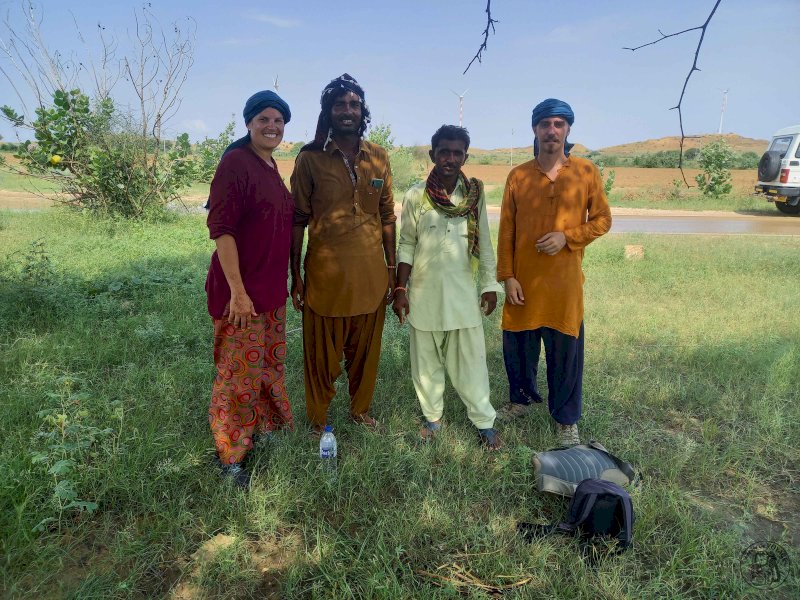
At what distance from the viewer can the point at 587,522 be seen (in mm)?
2180

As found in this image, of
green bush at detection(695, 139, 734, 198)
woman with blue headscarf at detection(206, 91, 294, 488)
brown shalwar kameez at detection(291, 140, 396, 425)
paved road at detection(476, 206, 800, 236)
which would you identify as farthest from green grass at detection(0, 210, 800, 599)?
green bush at detection(695, 139, 734, 198)

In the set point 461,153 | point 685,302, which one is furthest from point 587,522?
point 685,302

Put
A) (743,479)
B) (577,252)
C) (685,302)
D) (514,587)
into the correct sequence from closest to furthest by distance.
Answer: (514,587), (743,479), (577,252), (685,302)

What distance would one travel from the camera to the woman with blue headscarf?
7.68 ft

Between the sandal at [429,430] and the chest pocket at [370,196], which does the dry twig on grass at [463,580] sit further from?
the chest pocket at [370,196]

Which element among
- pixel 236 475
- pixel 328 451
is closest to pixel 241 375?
pixel 236 475

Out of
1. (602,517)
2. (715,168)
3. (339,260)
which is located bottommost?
(602,517)

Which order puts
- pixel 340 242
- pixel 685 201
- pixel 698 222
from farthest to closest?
pixel 685 201
pixel 698 222
pixel 340 242

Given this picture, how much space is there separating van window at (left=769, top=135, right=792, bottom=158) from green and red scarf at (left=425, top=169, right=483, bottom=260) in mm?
15709

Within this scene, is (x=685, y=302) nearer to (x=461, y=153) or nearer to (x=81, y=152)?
(x=461, y=153)

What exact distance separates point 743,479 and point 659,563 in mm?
985

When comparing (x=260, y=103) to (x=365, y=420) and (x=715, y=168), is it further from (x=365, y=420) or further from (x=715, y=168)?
(x=715, y=168)

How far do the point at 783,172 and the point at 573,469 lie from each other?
15.8 m

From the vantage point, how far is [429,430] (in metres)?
3.04
